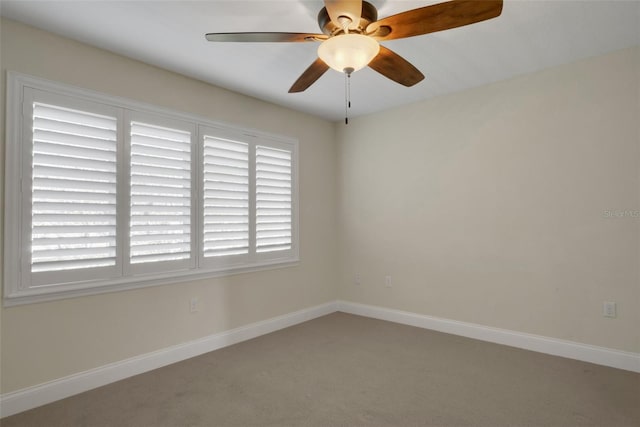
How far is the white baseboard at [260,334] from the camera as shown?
2.44 m

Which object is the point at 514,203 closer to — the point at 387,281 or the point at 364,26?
the point at 387,281

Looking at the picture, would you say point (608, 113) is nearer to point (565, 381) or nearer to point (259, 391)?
point (565, 381)

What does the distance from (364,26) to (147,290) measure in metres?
2.51

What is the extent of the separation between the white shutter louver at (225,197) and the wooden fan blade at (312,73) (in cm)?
117

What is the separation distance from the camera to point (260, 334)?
3.82 m

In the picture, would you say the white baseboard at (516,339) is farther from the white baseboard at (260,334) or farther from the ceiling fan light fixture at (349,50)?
the ceiling fan light fixture at (349,50)

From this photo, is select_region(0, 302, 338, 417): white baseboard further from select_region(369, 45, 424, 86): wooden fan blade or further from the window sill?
select_region(369, 45, 424, 86): wooden fan blade

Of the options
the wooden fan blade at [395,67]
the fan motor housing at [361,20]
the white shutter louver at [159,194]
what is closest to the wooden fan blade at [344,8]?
the fan motor housing at [361,20]

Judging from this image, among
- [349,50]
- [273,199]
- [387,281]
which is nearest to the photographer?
[349,50]

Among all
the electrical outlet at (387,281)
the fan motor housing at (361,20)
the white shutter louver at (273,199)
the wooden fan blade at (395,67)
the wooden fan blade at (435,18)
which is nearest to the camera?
the wooden fan blade at (435,18)

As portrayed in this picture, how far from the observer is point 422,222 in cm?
405

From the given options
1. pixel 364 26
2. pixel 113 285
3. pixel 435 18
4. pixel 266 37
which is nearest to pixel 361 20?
pixel 364 26

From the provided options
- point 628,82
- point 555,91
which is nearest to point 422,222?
point 555,91

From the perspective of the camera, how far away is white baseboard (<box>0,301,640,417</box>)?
2.44m
